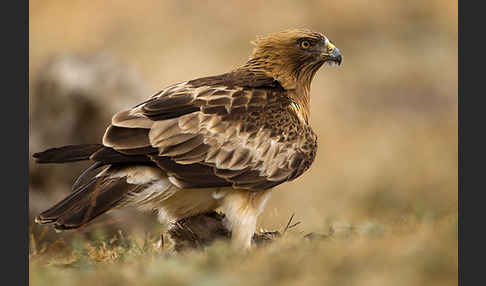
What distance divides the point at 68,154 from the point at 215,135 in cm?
133

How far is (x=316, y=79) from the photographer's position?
2003cm

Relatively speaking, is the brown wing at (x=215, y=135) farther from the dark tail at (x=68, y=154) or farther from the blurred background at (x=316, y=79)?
the blurred background at (x=316, y=79)

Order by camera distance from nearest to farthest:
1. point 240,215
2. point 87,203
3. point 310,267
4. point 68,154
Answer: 1. point 310,267
2. point 87,203
3. point 68,154
4. point 240,215

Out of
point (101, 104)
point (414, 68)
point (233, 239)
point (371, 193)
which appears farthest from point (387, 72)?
point (233, 239)

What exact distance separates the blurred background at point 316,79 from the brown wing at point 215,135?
4035mm

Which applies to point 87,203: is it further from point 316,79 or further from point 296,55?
point 316,79

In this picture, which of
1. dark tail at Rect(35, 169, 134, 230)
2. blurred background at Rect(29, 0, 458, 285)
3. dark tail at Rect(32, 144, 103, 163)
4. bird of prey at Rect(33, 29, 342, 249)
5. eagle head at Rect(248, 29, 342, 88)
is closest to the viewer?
dark tail at Rect(35, 169, 134, 230)

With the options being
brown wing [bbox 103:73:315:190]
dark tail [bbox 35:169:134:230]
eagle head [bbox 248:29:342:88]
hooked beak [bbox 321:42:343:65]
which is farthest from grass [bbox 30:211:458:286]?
hooked beak [bbox 321:42:343:65]

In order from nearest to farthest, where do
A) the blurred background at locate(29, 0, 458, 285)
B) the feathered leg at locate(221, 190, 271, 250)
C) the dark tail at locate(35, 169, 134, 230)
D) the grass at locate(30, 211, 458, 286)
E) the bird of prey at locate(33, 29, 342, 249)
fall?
the grass at locate(30, 211, 458, 286), the dark tail at locate(35, 169, 134, 230), the bird of prey at locate(33, 29, 342, 249), the feathered leg at locate(221, 190, 271, 250), the blurred background at locate(29, 0, 458, 285)

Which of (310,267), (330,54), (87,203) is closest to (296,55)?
(330,54)

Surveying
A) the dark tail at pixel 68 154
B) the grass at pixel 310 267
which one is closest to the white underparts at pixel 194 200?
the dark tail at pixel 68 154

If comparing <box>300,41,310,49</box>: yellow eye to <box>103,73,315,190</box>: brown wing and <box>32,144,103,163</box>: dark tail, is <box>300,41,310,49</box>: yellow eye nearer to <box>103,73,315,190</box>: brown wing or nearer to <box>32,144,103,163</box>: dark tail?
<box>103,73,315,190</box>: brown wing

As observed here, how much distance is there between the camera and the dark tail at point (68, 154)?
21.9 ft

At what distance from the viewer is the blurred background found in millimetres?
11578
